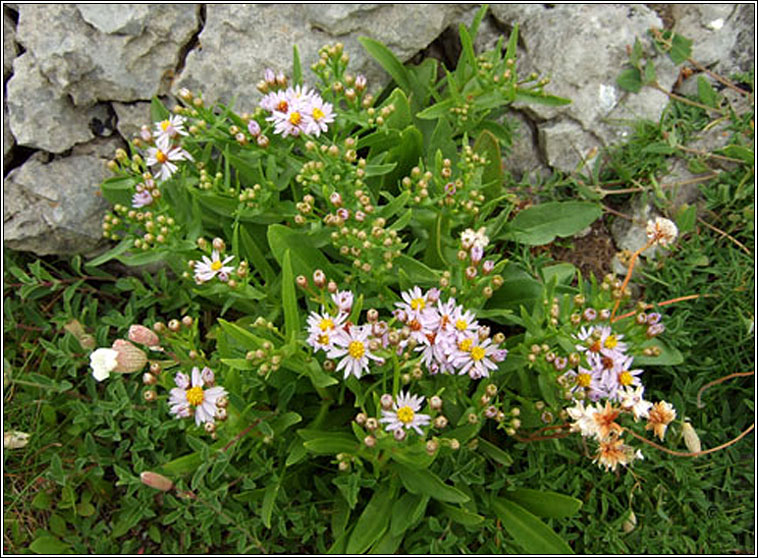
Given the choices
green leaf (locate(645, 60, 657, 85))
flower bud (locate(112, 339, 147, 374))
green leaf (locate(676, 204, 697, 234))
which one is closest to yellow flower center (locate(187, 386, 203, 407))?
flower bud (locate(112, 339, 147, 374))

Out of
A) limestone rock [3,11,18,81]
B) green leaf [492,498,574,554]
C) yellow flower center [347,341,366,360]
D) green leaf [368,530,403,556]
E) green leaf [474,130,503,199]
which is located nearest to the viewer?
yellow flower center [347,341,366,360]

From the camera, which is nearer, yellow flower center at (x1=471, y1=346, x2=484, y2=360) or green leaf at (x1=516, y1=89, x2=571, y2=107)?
yellow flower center at (x1=471, y1=346, x2=484, y2=360)

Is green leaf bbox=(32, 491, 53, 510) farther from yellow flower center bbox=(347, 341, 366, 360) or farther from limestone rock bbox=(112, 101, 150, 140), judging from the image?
yellow flower center bbox=(347, 341, 366, 360)

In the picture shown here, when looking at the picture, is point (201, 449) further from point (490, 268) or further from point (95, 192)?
point (95, 192)

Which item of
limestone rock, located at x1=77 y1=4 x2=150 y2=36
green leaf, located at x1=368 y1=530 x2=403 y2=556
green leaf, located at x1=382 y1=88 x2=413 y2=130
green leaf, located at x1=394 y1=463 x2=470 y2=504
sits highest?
limestone rock, located at x1=77 y1=4 x2=150 y2=36

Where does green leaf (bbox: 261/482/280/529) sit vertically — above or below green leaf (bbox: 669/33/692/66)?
below

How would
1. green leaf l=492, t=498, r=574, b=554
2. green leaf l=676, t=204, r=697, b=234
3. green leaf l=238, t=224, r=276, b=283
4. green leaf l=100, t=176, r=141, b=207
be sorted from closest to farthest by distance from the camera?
1. green leaf l=492, t=498, r=574, b=554
2. green leaf l=238, t=224, r=276, b=283
3. green leaf l=100, t=176, r=141, b=207
4. green leaf l=676, t=204, r=697, b=234

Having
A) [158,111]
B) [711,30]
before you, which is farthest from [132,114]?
[711,30]
